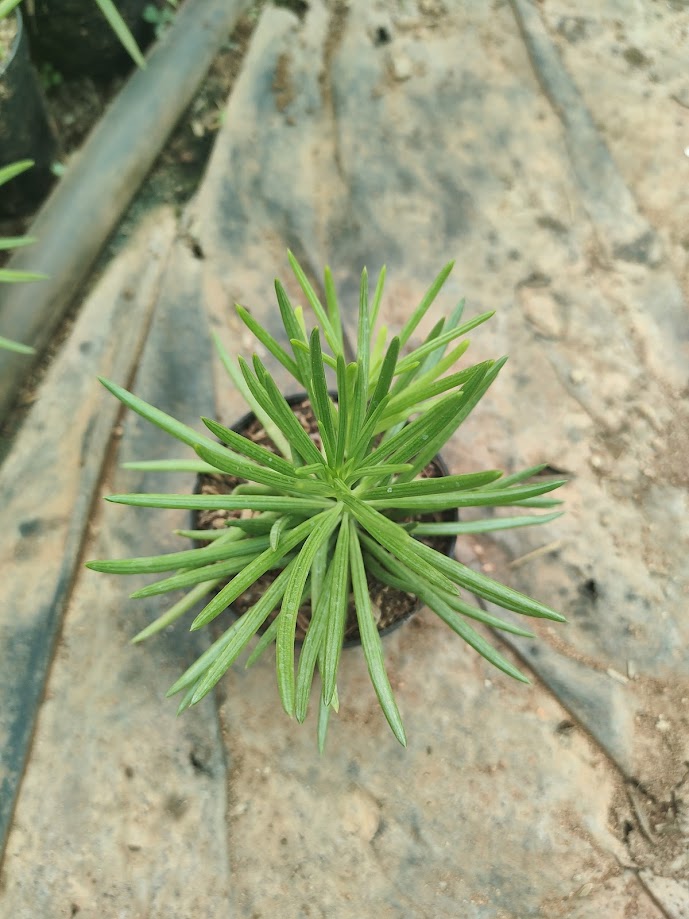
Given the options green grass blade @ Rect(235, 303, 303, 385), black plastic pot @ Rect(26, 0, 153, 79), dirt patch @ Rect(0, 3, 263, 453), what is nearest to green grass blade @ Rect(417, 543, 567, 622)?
green grass blade @ Rect(235, 303, 303, 385)

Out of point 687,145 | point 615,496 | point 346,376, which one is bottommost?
point 615,496

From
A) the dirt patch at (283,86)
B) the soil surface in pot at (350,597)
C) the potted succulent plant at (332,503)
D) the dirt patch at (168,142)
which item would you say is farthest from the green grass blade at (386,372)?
the dirt patch at (283,86)

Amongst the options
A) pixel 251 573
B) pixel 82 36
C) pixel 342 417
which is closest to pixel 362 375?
pixel 342 417

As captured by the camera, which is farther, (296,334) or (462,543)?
(462,543)

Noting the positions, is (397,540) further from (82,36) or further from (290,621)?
(82,36)

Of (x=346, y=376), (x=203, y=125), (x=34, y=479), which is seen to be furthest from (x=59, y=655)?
(x=203, y=125)

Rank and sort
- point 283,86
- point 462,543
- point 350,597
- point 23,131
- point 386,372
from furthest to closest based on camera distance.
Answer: point 283,86 < point 23,131 < point 462,543 < point 350,597 < point 386,372

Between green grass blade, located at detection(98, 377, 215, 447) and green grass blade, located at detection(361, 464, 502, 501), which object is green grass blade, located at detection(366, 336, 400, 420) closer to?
green grass blade, located at detection(361, 464, 502, 501)

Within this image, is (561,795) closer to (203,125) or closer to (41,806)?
(41,806)
